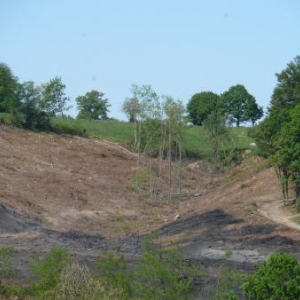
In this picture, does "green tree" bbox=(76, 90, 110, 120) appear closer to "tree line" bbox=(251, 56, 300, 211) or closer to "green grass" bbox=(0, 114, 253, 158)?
"green grass" bbox=(0, 114, 253, 158)

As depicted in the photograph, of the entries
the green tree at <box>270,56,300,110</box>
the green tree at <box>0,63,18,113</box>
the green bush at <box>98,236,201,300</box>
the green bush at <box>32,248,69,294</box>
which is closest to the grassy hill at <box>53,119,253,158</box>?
the green tree at <box>0,63,18,113</box>

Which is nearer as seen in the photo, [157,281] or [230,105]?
[157,281]

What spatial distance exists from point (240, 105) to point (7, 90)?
36747mm

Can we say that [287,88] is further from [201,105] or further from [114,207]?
[201,105]

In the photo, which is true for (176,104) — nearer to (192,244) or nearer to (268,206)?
(268,206)

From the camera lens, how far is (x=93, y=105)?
419ft

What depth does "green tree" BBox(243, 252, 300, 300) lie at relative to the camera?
71.5ft

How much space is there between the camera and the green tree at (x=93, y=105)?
414 ft

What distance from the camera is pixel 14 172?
246ft

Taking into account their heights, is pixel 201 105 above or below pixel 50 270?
above

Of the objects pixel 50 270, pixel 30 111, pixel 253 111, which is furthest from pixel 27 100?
pixel 50 270

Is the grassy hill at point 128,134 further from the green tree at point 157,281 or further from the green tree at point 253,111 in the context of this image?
the green tree at point 157,281

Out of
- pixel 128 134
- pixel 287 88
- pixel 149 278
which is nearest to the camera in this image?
pixel 149 278

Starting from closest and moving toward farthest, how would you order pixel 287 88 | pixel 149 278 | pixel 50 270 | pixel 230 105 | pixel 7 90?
1. pixel 149 278
2. pixel 50 270
3. pixel 287 88
4. pixel 7 90
5. pixel 230 105
